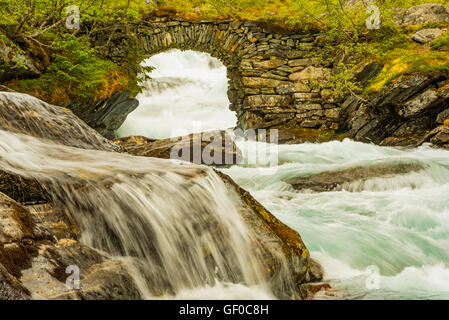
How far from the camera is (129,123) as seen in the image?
15.6 meters

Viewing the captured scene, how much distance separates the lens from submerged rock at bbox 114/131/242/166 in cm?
757

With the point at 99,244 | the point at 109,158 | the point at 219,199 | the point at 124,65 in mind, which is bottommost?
the point at 99,244

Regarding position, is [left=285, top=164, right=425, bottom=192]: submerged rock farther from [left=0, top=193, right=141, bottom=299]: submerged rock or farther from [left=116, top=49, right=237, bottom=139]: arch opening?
[left=116, top=49, right=237, bottom=139]: arch opening

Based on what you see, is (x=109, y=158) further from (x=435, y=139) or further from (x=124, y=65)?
(x=124, y=65)

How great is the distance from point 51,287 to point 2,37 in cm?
759

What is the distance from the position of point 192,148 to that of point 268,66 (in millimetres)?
6331

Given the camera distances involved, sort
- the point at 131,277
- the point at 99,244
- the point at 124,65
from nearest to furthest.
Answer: the point at 131,277, the point at 99,244, the point at 124,65

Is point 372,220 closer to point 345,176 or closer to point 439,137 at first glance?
point 345,176

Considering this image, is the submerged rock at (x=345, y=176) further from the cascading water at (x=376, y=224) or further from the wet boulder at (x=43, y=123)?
the wet boulder at (x=43, y=123)

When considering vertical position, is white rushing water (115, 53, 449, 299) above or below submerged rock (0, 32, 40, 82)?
below

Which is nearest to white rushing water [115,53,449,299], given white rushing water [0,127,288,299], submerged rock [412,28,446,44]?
white rushing water [0,127,288,299]

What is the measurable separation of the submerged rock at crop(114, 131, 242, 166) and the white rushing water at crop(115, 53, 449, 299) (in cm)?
51

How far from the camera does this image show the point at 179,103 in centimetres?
1875

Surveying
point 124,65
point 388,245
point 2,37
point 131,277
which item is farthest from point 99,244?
point 124,65
